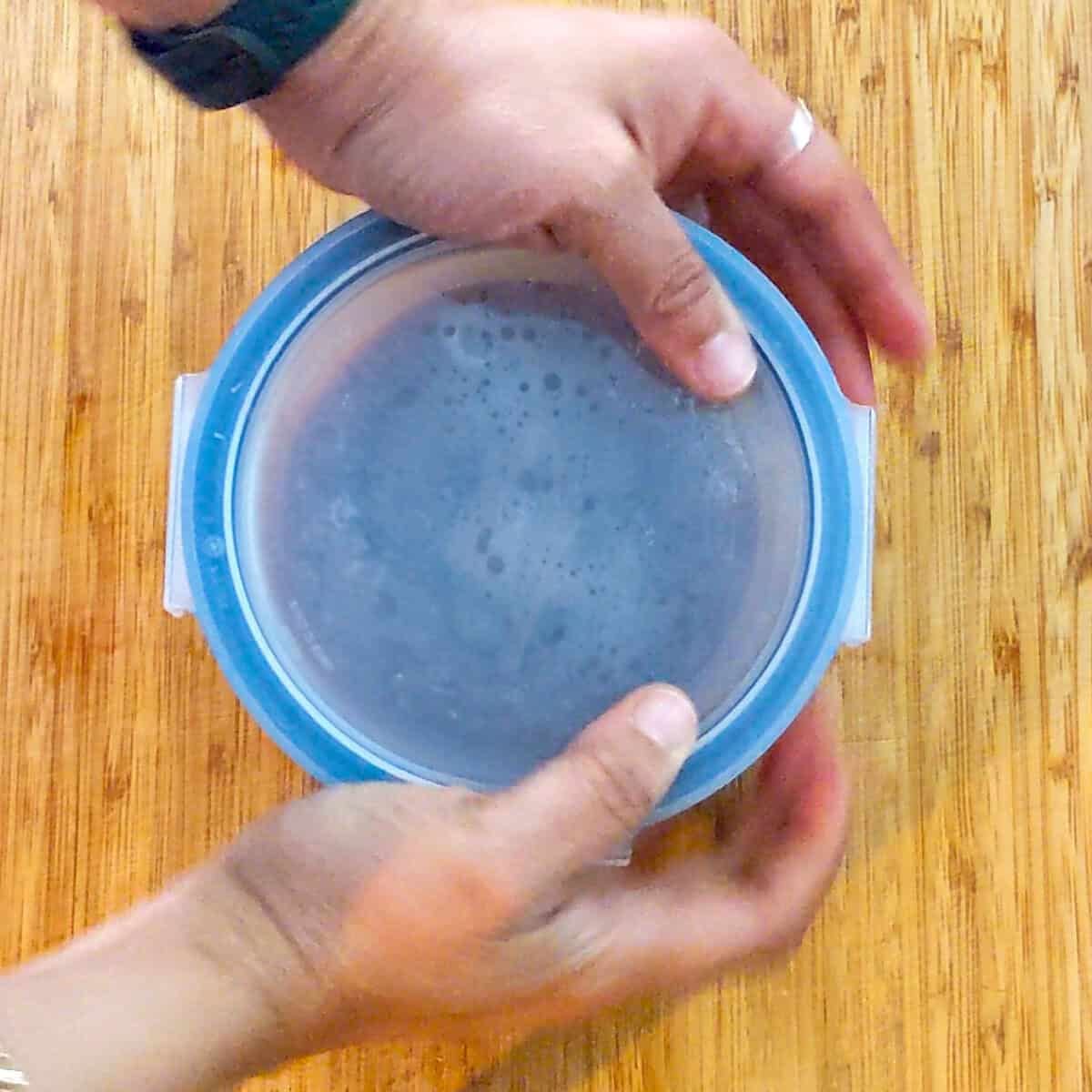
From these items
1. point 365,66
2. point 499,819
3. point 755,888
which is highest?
point 365,66

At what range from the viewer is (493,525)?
0.49 meters

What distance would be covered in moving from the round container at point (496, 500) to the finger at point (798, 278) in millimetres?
68

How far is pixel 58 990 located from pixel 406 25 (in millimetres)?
379

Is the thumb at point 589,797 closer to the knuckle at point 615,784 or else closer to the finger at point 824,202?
the knuckle at point 615,784

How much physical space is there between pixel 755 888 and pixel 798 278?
0.30 meters

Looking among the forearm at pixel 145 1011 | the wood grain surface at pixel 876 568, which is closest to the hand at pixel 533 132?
the wood grain surface at pixel 876 568

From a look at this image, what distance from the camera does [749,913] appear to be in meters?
0.53

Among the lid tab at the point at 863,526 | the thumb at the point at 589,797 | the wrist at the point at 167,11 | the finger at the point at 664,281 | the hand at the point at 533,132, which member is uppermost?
the wrist at the point at 167,11

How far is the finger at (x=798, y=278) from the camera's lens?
1.84ft

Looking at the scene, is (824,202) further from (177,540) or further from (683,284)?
(177,540)

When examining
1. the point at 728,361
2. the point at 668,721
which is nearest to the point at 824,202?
the point at 728,361

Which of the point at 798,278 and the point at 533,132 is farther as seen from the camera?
the point at 798,278

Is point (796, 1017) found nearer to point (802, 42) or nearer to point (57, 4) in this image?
point (802, 42)

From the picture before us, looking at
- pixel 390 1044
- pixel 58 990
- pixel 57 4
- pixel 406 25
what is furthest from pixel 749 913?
pixel 57 4
